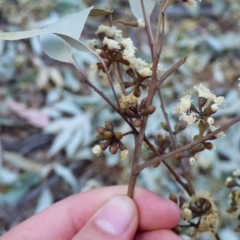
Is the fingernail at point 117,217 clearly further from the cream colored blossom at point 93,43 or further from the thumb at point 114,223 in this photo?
the cream colored blossom at point 93,43

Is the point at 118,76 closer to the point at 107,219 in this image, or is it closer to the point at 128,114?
the point at 128,114

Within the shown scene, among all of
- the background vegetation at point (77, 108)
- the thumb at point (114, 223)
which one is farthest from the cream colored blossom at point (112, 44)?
the background vegetation at point (77, 108)

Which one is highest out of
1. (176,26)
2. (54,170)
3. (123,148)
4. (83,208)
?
Answer: (123,148)

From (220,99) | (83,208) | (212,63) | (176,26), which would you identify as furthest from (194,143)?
(176,26)

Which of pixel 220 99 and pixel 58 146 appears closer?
pixel 220 99

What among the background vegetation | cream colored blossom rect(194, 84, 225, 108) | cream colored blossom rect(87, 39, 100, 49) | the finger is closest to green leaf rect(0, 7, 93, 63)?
cream colored blossom rect(87, 39, 100, 49)

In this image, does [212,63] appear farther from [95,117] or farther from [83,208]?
[83,208]

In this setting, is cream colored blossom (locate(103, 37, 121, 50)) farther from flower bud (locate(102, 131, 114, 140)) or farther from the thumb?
the thumb
